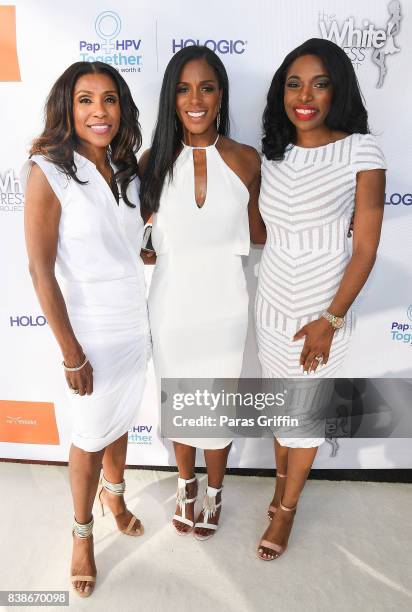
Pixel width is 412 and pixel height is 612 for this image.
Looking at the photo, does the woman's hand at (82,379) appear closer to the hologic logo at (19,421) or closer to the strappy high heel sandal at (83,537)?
the strappy high heel sandal at (83,537)

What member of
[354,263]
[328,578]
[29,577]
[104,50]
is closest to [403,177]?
[354,263]

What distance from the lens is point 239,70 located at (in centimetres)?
201

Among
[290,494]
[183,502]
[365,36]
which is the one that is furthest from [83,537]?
[365,36]

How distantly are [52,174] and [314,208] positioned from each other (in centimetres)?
81

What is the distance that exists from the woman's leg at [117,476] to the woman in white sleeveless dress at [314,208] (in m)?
0.70

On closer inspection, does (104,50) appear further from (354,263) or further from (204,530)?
(204,530)

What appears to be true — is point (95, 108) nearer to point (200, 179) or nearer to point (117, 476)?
point (200, 179)

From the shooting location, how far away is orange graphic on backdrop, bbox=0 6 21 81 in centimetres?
198

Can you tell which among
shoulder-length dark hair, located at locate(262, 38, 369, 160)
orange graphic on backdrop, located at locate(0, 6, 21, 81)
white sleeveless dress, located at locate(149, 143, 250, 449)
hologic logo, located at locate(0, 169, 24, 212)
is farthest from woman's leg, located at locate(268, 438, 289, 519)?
orange graphic on backdrop, located at locate(0, 6, 21, 81)

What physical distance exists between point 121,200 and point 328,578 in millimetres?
1606

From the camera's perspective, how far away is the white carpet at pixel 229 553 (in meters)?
1.84

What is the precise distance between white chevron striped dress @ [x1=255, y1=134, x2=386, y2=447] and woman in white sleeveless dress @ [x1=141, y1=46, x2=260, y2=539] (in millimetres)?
108

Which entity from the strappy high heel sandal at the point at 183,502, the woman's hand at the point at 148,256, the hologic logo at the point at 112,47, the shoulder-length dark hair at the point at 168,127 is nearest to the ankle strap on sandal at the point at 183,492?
the strappy high heel sandal at the point at 183,502

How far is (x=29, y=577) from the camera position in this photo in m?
1.93
